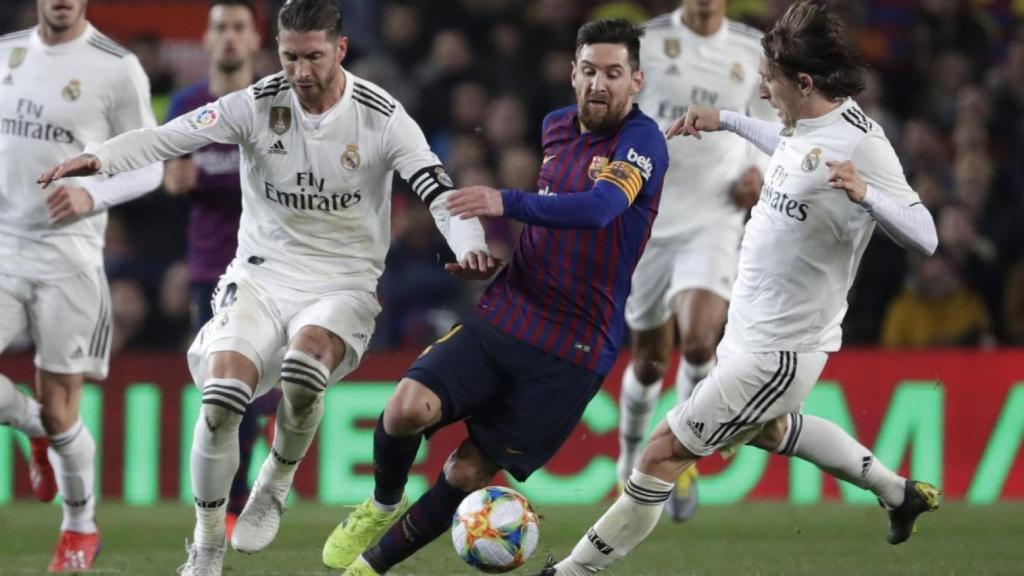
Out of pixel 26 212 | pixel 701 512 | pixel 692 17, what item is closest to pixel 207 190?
pixel 26 212

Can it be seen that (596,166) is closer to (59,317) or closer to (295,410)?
(295,410)

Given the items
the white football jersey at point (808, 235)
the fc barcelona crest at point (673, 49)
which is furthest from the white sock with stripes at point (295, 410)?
the fc barcelona crest at point (673, 49)

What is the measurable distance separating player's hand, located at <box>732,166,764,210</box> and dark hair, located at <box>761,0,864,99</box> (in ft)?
7.57

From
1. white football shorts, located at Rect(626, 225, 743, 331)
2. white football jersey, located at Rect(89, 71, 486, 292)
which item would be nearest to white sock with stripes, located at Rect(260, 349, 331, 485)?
white football jersey, located at Rect(89, 71, 486, 292)

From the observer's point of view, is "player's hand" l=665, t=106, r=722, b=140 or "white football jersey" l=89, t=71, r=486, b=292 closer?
"white football jersey" l=89, t=71, r=486, b=292

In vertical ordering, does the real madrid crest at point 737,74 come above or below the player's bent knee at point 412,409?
above

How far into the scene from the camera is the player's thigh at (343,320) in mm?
6625

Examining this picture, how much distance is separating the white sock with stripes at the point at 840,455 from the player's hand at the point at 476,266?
1546mm

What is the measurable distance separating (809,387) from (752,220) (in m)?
0.68

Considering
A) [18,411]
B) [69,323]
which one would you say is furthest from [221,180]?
[18,411]

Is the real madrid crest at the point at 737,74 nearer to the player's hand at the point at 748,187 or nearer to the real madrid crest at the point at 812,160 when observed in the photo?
the player's hand at the point at 748,187

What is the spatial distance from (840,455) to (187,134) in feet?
9.53

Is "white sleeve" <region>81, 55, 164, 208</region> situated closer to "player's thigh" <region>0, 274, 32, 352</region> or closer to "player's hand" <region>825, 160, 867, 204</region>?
"player's thigh" <region>0, 274, 32, 352</region>

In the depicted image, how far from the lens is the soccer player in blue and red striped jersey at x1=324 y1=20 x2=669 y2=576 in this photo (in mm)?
6434
